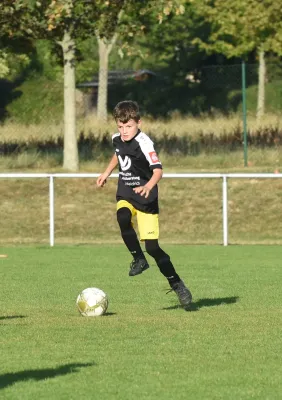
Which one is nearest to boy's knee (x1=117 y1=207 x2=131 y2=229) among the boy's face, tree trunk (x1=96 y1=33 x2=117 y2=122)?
the boy's face

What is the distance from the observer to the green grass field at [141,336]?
24.3 feet

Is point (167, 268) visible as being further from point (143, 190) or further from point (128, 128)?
point (128, 128)

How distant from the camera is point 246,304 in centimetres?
1215

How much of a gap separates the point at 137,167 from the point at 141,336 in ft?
6.97

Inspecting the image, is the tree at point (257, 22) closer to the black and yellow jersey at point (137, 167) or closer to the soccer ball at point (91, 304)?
the black and yellow jersey at point (137, 167)

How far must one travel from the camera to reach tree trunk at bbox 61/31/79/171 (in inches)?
1088

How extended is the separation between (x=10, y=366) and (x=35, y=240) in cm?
1553

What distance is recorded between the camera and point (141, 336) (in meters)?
9.61

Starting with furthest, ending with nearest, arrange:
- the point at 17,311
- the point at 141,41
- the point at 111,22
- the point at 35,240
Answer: the point at 141,41 < the point at 111,22 < the point at 35,240 < the point at 17,311

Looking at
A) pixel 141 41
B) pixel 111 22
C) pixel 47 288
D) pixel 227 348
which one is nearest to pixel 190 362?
pixel 227 348

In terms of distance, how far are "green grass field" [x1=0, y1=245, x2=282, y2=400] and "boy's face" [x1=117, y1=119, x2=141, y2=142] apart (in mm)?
1717

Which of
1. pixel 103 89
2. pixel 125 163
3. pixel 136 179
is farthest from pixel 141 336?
pixel 103 89

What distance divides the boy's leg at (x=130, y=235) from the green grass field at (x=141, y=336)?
45 centimetres

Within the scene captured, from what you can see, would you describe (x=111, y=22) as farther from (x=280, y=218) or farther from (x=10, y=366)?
(x=10, y=366)
